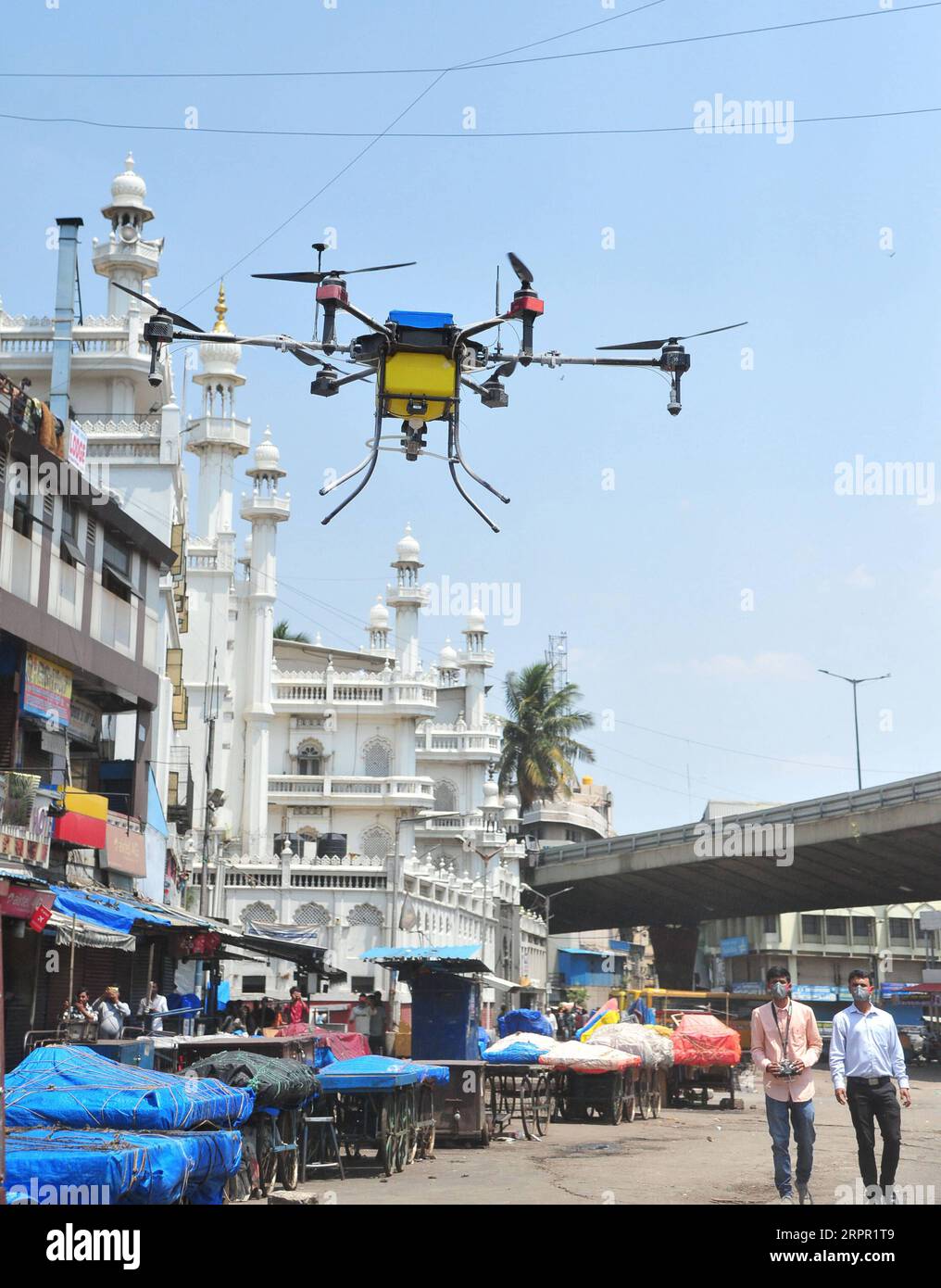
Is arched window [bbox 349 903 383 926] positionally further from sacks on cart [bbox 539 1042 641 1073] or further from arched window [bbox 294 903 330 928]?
sacks on cart [bbox 539 1042 641 1073]

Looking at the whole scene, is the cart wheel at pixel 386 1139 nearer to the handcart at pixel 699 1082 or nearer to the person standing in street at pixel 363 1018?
the handcart at pixel 699 1082

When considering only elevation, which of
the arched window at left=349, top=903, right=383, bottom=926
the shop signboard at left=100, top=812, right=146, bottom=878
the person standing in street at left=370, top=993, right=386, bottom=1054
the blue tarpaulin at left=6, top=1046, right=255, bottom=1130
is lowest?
the person standing in street at left=370, top=993, right=386, bottom=1054

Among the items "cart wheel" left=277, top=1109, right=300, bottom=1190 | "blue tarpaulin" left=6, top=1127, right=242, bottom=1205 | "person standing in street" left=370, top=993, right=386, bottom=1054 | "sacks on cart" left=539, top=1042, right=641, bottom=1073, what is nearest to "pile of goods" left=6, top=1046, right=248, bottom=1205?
"blue tarpaulin" left=6, top=1127, right=242, bottom=1205

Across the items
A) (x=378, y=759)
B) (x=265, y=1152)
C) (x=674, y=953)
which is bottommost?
(x=265, y=1152)

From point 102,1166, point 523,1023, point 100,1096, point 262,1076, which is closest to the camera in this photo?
point 102,1166

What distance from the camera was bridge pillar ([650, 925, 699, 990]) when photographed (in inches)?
3701

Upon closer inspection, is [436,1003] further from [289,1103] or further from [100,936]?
[289,1103]

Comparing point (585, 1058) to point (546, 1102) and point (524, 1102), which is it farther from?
point (524, 1102)

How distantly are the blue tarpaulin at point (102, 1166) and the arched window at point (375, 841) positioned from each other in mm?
54510

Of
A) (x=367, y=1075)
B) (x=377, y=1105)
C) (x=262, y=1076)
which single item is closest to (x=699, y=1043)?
(x=377, y=1105)

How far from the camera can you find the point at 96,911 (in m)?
21.7

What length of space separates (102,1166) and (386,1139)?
6.48 m

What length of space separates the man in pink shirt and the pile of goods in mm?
4249
